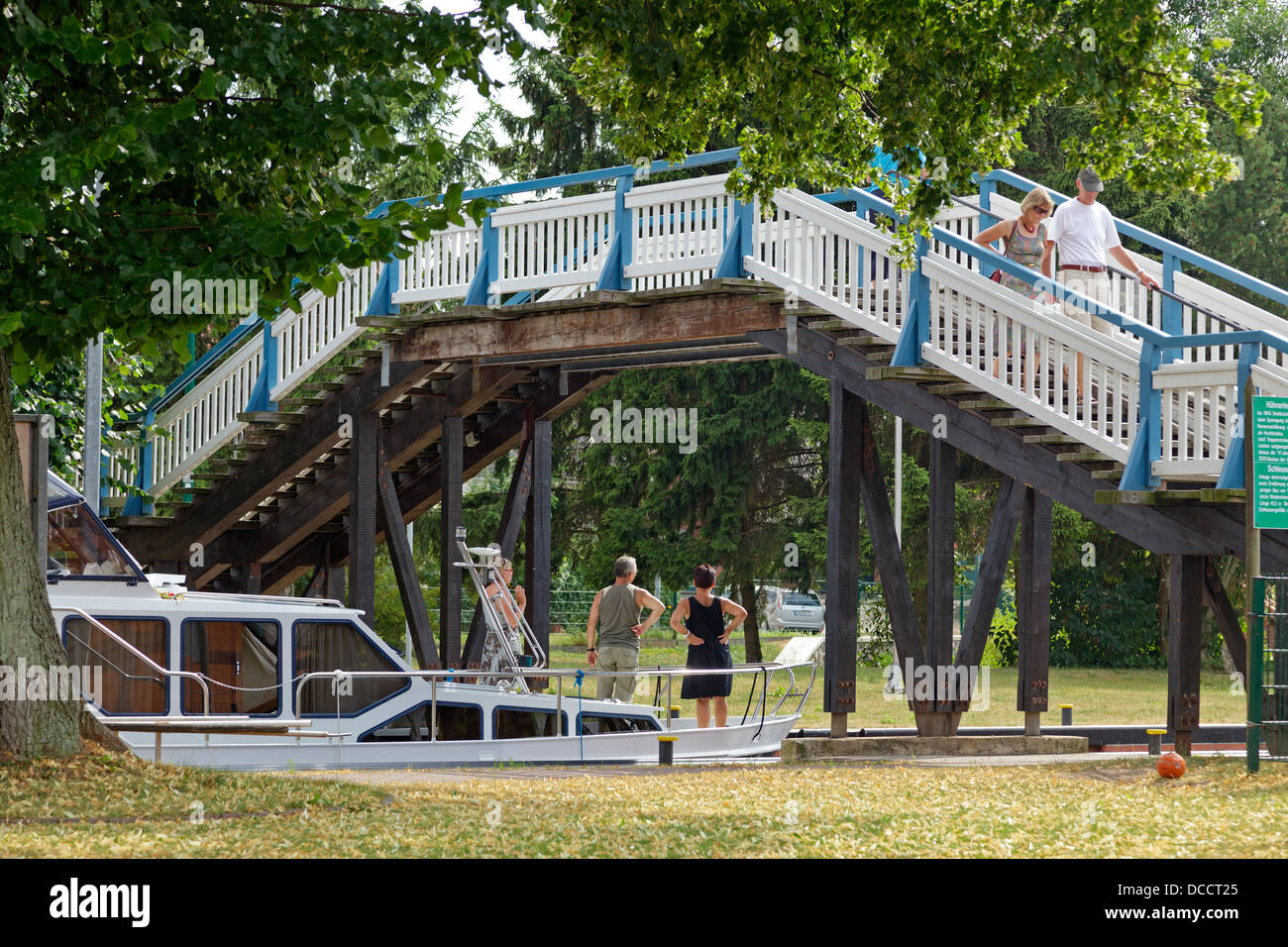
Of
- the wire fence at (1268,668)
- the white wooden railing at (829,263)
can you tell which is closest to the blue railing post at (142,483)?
the white wooden railing at (829,263)

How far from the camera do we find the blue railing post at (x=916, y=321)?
16.3 metres

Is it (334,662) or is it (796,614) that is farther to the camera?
(796,614)

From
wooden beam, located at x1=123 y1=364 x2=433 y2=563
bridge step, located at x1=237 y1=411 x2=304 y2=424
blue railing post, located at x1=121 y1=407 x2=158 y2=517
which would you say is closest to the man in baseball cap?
wooden beam, located at x1=123 y1=364 x2=433 y2=563

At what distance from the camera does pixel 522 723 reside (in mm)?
17172

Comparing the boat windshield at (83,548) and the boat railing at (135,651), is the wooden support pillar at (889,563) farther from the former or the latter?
the boat windshield at (83,548)

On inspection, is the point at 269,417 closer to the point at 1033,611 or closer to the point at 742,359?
the point at 742,359

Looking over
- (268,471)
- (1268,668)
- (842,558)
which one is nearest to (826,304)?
(842,558)

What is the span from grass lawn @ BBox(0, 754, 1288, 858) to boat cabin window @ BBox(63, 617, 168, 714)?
4.36 m

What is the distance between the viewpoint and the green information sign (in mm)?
12469

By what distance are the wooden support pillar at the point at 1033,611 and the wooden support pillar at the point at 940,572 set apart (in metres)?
1.09

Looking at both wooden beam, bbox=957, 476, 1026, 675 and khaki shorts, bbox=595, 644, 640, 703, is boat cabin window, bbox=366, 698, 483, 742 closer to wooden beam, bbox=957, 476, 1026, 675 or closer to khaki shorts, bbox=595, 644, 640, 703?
khaki shorts, bbox=595, 644, 640, 703

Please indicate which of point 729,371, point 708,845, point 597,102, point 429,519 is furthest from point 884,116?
point 429,519

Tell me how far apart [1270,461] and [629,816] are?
5738 millimetres

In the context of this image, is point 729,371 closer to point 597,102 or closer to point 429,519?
point 429,519
